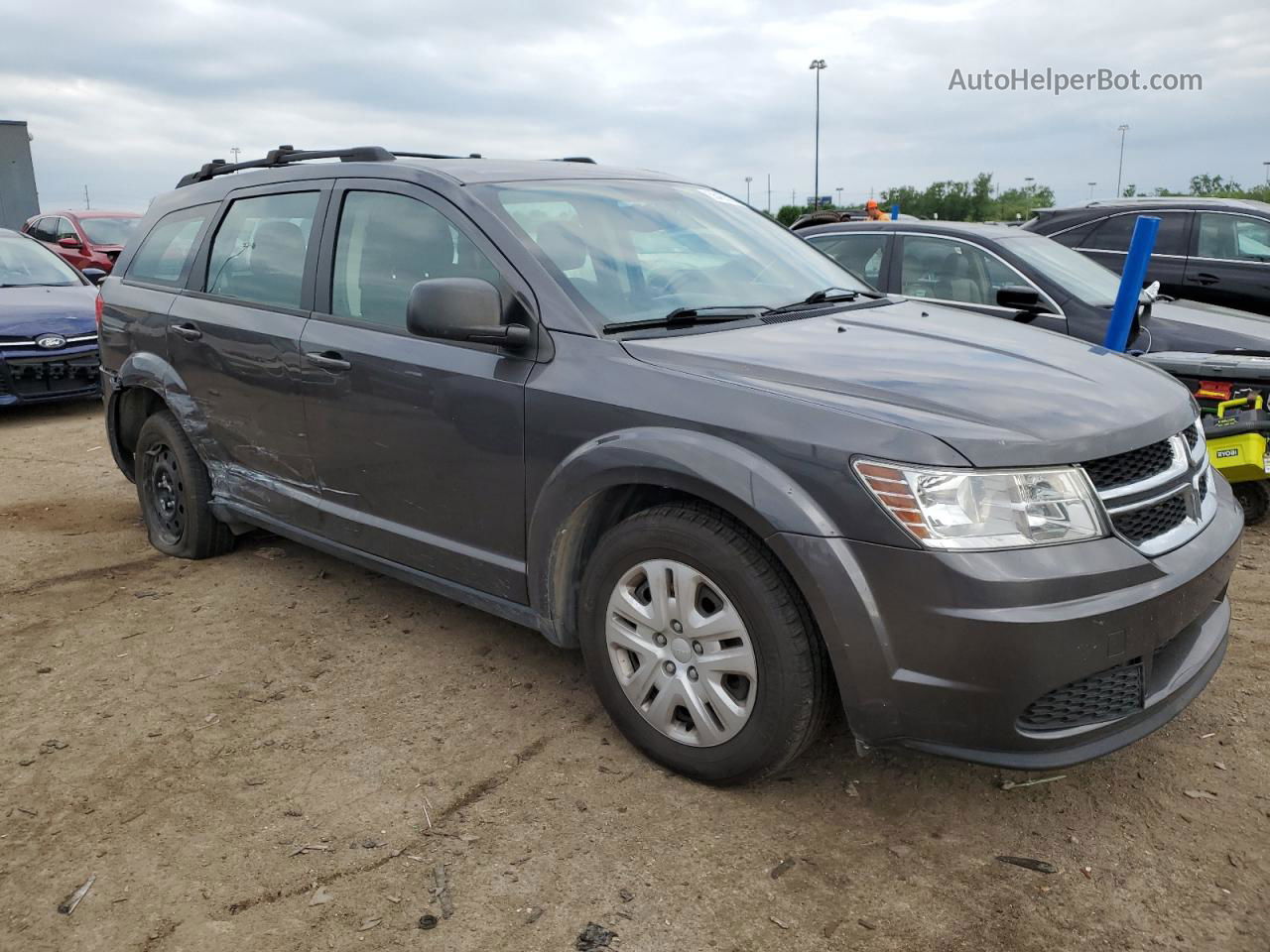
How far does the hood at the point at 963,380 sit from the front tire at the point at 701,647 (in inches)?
17.4

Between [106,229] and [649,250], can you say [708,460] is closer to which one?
[649,250]

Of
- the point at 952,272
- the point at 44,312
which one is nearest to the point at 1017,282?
the point at 952,272

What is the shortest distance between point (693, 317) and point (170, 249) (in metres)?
2.93

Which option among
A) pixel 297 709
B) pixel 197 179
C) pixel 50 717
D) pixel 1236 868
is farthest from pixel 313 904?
pixel 197 179

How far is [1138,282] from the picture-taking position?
513cm

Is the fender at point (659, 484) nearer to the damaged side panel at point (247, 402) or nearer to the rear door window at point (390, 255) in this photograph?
the rear door window at point (390, 255)

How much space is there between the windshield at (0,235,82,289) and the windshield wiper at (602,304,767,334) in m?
8.60

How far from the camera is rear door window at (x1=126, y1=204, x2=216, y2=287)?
472 cm

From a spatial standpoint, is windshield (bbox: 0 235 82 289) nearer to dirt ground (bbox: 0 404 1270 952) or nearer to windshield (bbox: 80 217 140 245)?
windshield (bbox: 80 217 140 245)

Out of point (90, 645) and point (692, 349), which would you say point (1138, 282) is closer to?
point (692, 349)

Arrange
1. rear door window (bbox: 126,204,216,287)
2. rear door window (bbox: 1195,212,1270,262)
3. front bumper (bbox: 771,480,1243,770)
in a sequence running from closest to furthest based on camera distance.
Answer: front bumper (bbox: 771,480,1243,770)
rear door window (bbox: 126,204,216,287)
rear door window (bbox: 1195,212,1270,262)

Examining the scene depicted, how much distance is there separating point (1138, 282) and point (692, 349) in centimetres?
321

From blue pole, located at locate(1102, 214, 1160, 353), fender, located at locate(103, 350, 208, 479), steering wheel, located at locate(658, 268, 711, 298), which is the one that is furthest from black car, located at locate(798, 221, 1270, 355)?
fender, located at locate(103, 350, 208, 479)

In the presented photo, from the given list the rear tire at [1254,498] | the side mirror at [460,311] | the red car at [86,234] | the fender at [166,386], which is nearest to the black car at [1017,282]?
the rear tire at [1254,498]
